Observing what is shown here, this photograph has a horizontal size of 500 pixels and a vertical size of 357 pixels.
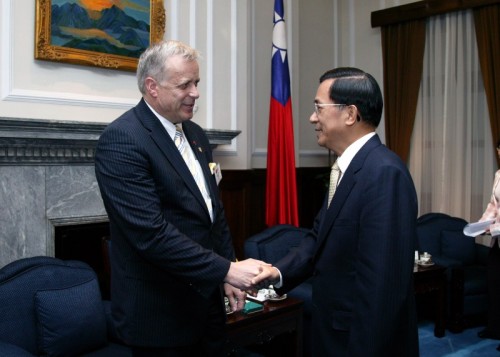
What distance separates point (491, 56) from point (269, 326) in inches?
143

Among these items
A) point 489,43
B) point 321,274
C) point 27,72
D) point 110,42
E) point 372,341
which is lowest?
point 372,341

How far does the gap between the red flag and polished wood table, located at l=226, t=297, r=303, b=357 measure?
1494 millimetres

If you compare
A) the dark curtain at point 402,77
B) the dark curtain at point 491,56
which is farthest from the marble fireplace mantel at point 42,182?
the dark curtain at point 491,56

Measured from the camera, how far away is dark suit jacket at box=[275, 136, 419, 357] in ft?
4.77

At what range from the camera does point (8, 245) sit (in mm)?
3244

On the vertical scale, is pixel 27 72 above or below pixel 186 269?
→ above

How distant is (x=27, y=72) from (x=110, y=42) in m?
0.64

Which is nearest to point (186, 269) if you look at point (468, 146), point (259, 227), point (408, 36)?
point (259, 227)

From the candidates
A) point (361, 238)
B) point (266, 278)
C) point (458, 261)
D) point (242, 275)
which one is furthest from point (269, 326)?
point (458, 261)

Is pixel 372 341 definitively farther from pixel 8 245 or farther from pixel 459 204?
pixel 459 204

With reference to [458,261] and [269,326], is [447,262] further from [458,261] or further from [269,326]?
[269,326]

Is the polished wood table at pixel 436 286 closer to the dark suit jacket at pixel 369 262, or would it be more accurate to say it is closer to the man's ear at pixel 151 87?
the dark suit jacket at pixel 369 262

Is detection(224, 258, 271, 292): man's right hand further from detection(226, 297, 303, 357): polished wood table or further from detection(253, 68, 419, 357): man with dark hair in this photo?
detection(226, 297, 303, 357): polished wood table

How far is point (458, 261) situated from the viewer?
4793 millimetres
